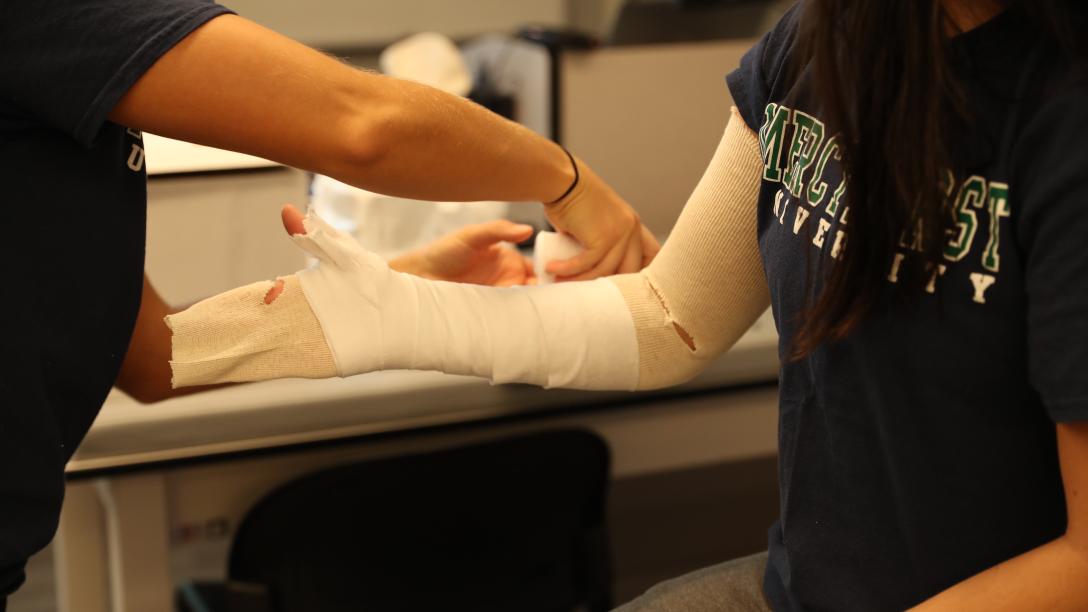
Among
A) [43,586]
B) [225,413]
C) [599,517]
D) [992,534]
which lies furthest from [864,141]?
[43,586]

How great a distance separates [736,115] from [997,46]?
323 mm

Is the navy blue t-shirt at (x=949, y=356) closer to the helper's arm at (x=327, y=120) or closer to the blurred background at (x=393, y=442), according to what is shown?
the helper's arm at (x=327, y=120)

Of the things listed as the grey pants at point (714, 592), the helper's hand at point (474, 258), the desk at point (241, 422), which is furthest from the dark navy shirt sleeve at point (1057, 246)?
the desk at point (241, 422)

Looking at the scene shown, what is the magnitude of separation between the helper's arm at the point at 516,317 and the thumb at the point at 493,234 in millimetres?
104

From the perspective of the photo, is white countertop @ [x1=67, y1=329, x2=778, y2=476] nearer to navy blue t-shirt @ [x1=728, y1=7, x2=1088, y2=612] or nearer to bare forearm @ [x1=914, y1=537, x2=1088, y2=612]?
navy blue t-shirt @ [x1=728, y1=7, x2=1088, y2=612]

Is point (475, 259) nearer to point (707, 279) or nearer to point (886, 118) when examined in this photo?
point (707, 279)

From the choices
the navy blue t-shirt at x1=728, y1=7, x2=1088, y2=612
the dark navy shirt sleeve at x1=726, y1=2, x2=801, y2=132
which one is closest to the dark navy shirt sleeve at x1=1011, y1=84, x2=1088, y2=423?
the navy blue t-shirt at x1=728, y1=7, x2=1088, y2=612

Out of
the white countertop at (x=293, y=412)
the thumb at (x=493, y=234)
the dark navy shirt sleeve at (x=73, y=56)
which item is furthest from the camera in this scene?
the white countertop at (x=293, y=412)

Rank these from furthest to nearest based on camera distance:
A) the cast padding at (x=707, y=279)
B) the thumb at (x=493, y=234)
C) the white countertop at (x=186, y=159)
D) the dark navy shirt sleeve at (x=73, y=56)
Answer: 1. the white countertop at (x=186, y=159)
2. the thumb at (x=493, y=234)
3. the cast padding at (x=707, y=279)
4. the dark navy shirt sleeve at (x=73, y=56)

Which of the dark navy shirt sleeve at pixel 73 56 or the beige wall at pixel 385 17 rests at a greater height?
the beige wall at pixel 385 17

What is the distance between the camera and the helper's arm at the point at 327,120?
78cm

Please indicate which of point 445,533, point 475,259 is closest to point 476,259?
point 475,259

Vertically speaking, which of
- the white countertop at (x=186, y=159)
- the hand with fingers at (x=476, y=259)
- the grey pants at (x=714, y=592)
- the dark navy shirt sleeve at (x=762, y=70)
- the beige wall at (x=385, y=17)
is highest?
the beige wall at (x=385, y=17)

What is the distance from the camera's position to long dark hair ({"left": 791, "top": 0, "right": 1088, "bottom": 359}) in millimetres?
683
